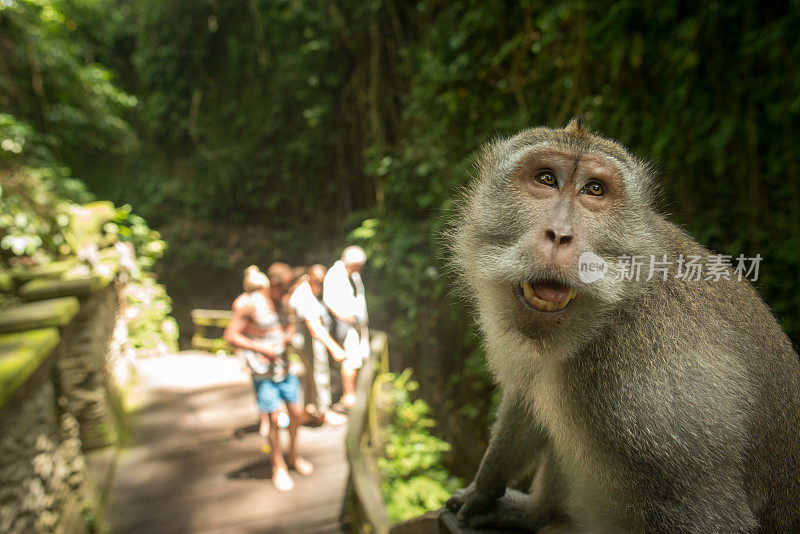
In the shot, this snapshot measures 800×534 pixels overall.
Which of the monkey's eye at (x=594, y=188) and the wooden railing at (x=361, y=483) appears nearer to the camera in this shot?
the monkey's eye at (x=594, y=188)

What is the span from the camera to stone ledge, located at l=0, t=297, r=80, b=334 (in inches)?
124

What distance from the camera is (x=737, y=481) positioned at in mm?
1219

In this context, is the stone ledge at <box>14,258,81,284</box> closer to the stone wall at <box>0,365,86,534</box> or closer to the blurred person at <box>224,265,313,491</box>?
the stone wall at <box>0,365,86,534</box>

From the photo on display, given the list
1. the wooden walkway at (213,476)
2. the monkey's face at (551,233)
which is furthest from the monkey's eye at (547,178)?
the wooden walkway at (213,476)

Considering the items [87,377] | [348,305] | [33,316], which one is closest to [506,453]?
[348,305]

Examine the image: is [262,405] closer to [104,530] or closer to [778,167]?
[104,530]

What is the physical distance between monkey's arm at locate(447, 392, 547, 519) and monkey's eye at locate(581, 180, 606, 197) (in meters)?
0.72

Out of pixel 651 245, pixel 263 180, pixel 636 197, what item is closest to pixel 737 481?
pixel 651 245

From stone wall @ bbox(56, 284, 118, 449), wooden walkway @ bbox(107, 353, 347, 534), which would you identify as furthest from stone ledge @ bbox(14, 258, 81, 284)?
wooden walkway @ bbox(107, 353, 347, 534)

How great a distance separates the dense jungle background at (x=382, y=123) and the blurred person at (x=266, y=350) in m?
1.48

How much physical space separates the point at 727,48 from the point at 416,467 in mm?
4714

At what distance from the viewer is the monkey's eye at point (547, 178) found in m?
1.23

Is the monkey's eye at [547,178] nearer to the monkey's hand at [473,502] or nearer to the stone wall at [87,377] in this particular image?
the monkey's hand at [473,502]

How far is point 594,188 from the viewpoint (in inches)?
48.0
